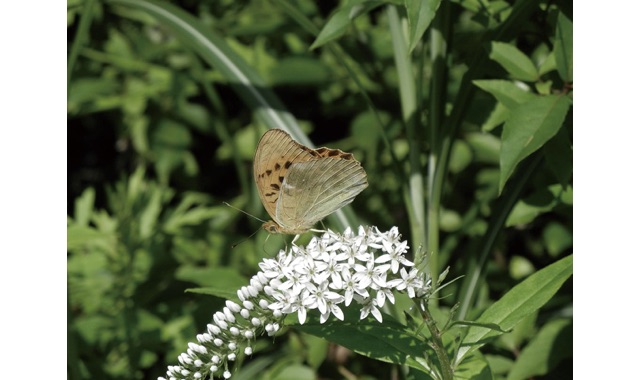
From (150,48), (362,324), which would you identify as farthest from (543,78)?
(150,48)

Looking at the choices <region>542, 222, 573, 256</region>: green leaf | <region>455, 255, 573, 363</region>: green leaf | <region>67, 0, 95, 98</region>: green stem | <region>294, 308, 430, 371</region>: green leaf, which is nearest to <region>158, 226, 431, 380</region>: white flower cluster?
<region>294, 308, 430, 371</region>: green leaf

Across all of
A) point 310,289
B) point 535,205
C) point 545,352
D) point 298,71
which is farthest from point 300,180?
point 298,71

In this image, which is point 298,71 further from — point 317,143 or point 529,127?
point 529,127

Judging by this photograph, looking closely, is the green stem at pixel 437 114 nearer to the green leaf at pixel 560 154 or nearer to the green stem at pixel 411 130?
the green stem at pixel 411 130

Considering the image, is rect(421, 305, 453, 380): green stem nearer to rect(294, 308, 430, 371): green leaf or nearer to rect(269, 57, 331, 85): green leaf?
rect(294, 308, 430, 371): green leaf

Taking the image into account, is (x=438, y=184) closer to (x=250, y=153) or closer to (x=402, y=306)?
(x=402, y=306)

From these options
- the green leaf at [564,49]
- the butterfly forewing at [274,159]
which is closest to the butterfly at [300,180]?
the butterfly forewing at [274,159]

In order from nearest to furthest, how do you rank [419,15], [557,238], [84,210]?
[419,15] < [557,238] < [84,210]
